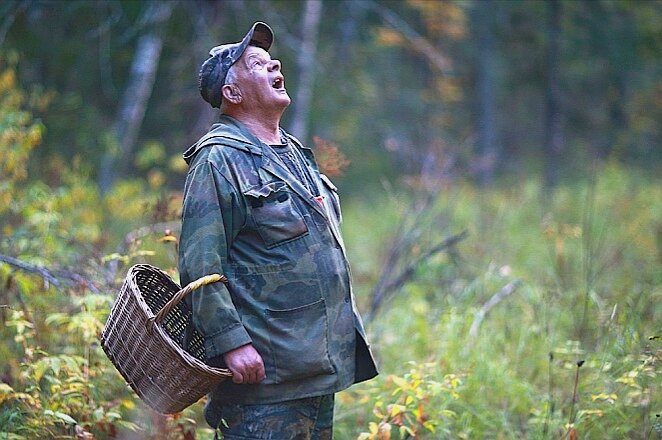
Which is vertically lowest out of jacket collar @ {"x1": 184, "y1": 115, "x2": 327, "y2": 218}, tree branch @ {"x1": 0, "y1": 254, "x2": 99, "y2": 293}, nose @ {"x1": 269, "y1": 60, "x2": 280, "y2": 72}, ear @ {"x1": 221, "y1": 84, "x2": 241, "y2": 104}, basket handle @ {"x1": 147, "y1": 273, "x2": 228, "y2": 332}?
tree branch @ {"x1": 0, "y1": 254, "x2": 99, "y2": 293}

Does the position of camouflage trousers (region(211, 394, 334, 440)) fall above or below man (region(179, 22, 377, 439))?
A: below

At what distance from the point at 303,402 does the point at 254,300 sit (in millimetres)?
473

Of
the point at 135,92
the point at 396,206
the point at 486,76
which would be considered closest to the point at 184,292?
the point at 396,206

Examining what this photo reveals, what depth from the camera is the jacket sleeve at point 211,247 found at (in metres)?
2.89

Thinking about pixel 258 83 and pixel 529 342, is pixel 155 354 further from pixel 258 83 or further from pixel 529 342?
pixel 529 342

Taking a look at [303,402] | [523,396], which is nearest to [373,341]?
[523,396]

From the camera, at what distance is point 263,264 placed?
3043 mm

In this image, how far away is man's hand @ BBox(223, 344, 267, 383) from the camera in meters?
2.91

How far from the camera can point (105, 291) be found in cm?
455

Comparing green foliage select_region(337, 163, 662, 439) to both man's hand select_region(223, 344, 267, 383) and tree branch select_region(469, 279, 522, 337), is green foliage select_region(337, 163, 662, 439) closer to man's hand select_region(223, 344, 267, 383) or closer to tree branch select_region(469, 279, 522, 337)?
tree branch select_region(469, 279, 522, 337)

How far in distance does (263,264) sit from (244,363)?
39cm

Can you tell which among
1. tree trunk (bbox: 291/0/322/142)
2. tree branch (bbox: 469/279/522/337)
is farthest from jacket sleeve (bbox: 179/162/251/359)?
tree trunk (bbox: 291/0/322/142)

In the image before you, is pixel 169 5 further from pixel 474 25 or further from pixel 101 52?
pixel 474 25

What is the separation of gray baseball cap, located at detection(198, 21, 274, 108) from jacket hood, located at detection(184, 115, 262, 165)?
123 millimetres
